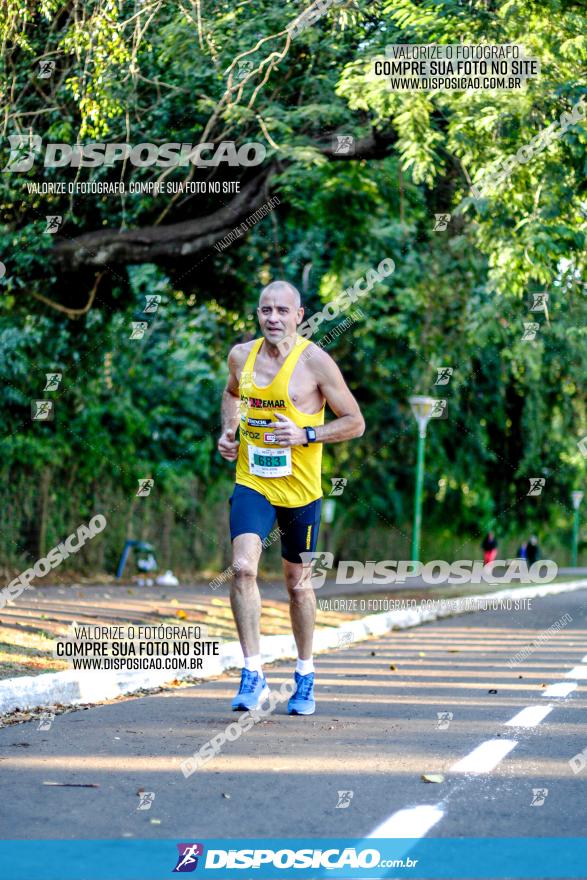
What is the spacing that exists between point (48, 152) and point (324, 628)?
587cm

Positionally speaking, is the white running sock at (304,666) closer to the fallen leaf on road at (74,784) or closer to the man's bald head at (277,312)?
the man's bald head at (277,312)

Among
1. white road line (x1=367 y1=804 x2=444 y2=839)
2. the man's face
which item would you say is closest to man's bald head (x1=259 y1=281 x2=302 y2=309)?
the man's face

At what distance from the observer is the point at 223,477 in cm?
2672

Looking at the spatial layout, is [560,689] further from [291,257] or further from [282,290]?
[291,257]

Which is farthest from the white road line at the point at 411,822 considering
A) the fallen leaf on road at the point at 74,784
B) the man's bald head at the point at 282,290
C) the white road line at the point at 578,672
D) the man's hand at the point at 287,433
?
the white road line at the point at 578,672

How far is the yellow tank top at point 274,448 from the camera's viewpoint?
7.78 meters

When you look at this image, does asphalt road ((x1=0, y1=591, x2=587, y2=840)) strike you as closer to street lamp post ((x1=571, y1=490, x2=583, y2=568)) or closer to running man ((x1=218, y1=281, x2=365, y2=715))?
running man ((x1=218, y1=281, x2=365, y2=715))

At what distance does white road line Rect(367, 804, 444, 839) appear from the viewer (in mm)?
4953

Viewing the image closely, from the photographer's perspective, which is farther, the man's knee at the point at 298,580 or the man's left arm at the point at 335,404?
the man's knee at the point at 298,580

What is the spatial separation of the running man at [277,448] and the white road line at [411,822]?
2497 mm

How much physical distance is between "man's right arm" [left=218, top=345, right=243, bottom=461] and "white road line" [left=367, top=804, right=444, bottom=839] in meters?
3.07

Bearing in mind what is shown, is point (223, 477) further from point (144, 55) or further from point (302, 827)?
point (302, 827)

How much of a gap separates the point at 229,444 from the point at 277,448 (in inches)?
14.7

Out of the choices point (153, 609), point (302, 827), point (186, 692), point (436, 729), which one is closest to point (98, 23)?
point (153, 609)
